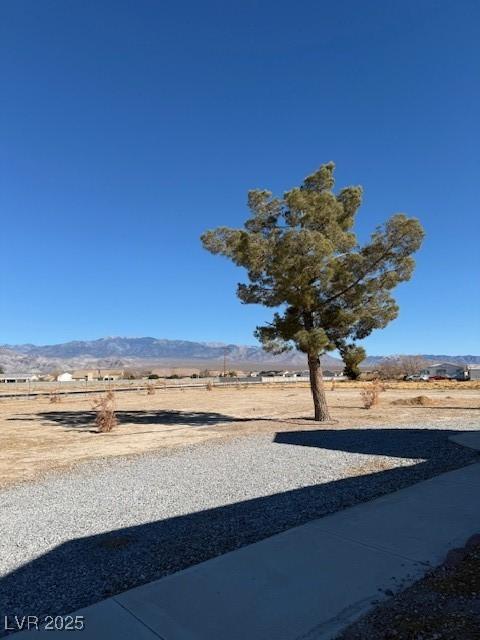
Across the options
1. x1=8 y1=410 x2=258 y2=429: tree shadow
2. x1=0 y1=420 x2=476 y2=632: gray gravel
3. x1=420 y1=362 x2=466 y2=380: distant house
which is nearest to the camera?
x1=0 y1=420 x2=476 y2=632: gray gravel

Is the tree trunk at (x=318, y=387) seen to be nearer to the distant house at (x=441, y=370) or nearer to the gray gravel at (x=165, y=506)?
the gray gravel at (x=165, y=506)

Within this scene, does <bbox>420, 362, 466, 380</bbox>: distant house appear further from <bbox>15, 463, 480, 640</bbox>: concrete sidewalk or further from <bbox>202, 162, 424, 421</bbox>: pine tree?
<bbox>15, 463, 480, 640</bbox>: concrete sidewalk

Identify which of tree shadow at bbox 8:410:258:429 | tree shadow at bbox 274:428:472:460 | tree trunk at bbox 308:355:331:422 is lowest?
tree shadow at bbox 8:410:258:429

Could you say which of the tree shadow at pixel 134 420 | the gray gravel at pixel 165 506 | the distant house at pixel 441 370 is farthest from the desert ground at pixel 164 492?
the distant house at pixel 441 370

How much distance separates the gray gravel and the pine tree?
6.63 m

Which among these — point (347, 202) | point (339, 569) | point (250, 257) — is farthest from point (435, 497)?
point (347, 202)

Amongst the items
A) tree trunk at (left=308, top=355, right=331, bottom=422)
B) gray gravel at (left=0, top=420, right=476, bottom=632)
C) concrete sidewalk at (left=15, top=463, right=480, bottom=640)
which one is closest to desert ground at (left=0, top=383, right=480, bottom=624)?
gray gravel at (left=0, top=420, right=476, bottom=632)

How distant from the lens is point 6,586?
4.92m

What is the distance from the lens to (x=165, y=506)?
306 inches

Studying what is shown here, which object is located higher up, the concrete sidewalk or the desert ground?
the concrete sidewalk

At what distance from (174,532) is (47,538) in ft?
5.00

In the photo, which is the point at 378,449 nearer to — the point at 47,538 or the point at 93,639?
the point at 47,538

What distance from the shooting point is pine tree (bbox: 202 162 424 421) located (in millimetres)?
18375

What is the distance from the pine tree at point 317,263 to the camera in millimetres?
18375
